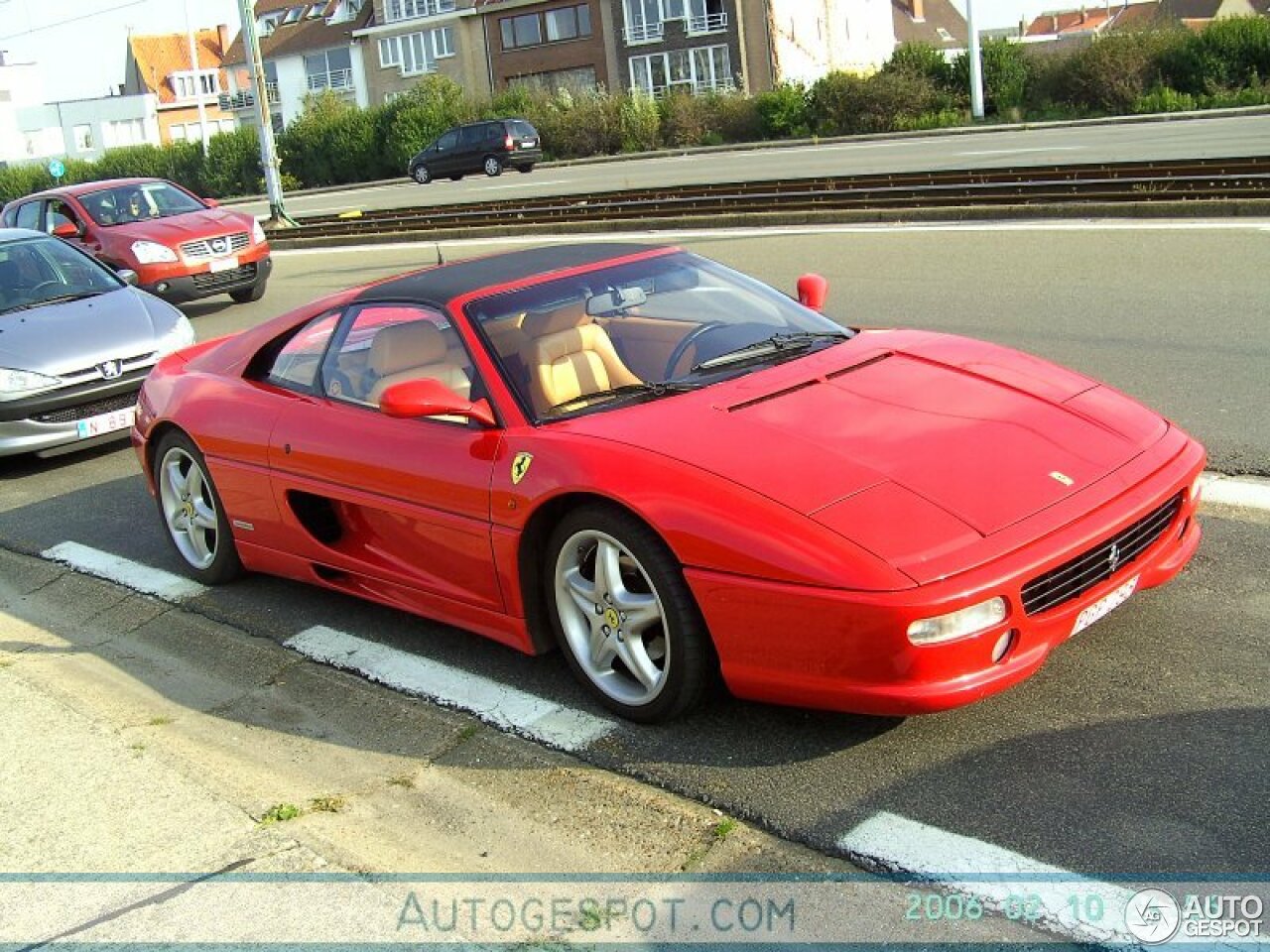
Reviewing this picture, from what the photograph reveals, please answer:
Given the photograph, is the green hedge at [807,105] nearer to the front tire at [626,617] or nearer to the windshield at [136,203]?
the windshield at [136,203]

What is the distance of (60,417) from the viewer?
8.99 m

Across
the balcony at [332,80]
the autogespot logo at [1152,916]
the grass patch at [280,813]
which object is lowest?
the autogespot logo at [1152,916]

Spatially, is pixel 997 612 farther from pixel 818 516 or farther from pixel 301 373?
pixel 301 373

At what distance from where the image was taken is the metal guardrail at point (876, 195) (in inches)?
568

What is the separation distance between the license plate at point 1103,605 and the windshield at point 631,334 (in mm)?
1413

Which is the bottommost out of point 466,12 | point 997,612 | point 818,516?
point 997,612

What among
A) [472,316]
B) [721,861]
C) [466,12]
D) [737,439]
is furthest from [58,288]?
[466,12]

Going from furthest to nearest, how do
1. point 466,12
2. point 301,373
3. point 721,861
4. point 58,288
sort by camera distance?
point 466,12, point 58,288, point 301,373, point 721,861

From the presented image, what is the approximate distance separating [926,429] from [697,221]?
1392 cm

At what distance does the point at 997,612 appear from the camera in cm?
365

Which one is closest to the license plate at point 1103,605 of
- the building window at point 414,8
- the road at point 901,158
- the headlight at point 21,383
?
the headlight at point 21,383

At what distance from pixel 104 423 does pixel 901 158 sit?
2134cm

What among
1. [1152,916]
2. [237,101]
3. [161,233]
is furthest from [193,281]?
[237,101]

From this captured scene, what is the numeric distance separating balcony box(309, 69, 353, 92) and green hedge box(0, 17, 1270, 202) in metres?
18.9
